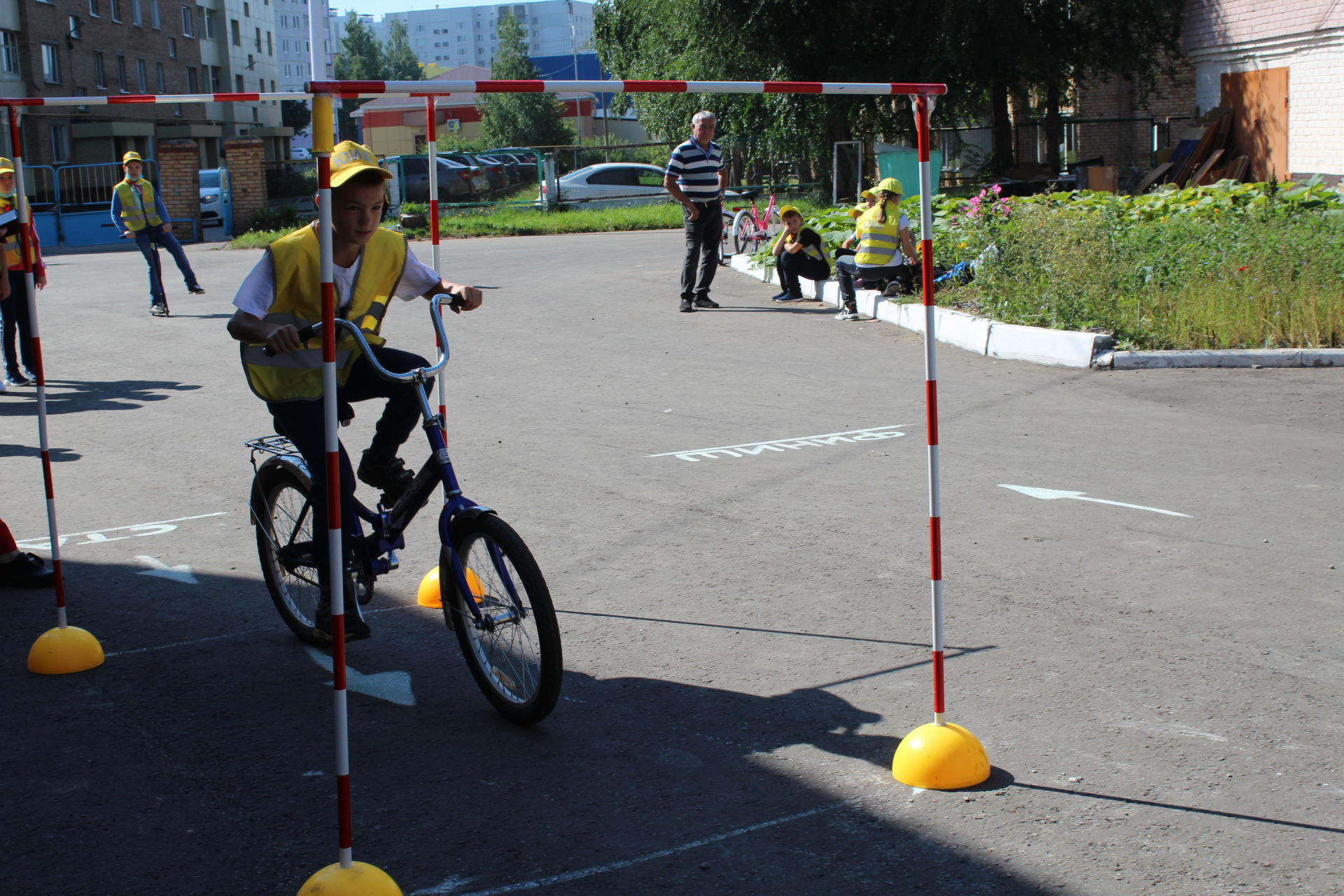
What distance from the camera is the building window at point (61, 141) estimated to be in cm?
4859

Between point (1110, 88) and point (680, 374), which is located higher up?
point (1110, 88)

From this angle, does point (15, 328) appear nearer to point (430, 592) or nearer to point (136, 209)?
point (136, 209)

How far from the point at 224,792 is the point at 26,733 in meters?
0.91

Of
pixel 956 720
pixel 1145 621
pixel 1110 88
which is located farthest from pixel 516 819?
pixel 1110 88

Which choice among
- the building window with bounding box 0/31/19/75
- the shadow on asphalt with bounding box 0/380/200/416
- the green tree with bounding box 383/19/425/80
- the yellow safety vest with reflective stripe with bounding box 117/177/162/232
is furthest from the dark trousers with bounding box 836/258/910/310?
the green tree with bounding box 383/19/425/80

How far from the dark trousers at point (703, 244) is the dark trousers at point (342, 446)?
31.6ft

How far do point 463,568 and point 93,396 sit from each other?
759 cm

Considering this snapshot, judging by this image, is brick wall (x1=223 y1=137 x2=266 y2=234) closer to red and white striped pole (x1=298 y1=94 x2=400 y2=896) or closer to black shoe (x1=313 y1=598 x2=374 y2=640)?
black shoe (x1=313 y1=598 x2=374 y2=640)

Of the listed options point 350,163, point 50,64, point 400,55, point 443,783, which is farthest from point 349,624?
point 400,55

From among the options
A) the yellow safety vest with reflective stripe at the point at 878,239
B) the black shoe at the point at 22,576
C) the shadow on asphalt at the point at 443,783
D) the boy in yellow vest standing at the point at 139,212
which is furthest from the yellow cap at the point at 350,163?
the boy in yellow vest standing at the point at 139,212

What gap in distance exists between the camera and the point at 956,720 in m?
4.08

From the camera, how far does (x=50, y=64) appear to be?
49.5 m

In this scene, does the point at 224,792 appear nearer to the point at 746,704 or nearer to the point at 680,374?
the point at 746,704

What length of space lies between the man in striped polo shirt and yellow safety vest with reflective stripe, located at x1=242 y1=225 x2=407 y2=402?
372 inches
